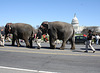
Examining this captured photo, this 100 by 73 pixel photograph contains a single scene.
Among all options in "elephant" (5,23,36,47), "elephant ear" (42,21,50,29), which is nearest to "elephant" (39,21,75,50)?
"elephant ear" (42,21,50,29)

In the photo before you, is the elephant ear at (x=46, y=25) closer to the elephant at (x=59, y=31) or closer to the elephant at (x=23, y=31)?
the elephant at (x=59, y=31)

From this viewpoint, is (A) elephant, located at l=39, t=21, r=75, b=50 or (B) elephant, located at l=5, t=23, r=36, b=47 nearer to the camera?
(A) elephant, located at l=39, t=21, r=75, b=50

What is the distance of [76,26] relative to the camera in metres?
175

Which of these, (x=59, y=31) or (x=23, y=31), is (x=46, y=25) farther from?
(x=23, y=31)

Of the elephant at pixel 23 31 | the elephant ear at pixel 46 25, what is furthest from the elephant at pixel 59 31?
the elephant at pixel 23 31

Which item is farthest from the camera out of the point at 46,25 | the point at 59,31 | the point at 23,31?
the point at 23,31

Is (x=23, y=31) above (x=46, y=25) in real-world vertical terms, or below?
below

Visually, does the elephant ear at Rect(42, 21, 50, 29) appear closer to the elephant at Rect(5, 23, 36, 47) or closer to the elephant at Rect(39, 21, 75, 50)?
the elephant at Rect(39, 21, 75, 50)

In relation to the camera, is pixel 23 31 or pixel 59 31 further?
pixel 23 31

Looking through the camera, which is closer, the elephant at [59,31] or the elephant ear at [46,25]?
the elephant at [59,31]

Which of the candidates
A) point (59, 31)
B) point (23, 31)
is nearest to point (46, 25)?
point (59, 31)

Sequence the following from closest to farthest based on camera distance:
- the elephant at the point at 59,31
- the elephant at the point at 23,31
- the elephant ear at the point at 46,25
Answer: the elephant at the point at 59,31 < the elephant ear at the point at 46,25 < the elephant at the point at 23,31

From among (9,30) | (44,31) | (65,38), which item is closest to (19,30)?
(9,30)

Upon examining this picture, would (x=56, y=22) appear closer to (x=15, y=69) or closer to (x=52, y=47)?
(x=52, y=47)
